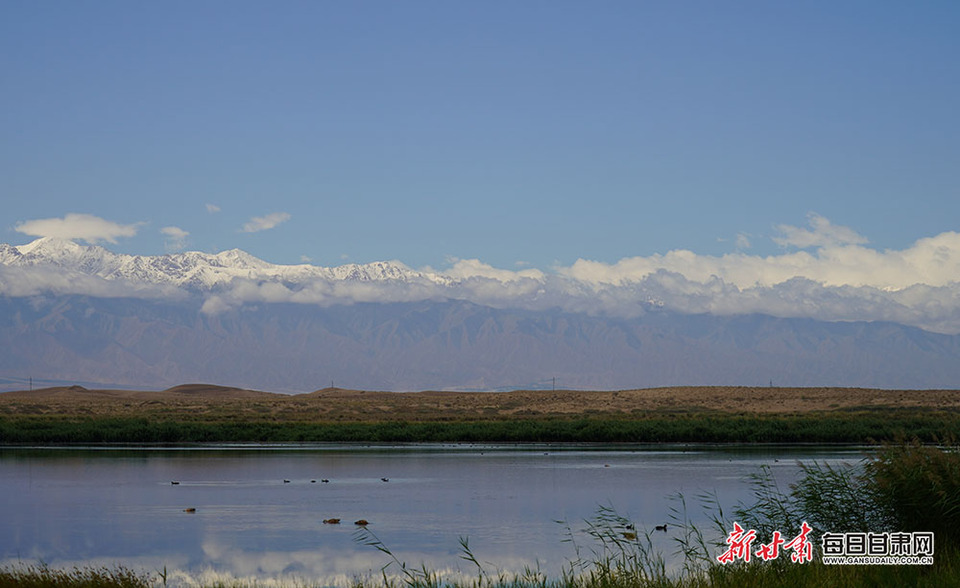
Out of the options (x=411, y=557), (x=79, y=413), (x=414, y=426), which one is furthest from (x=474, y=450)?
(x=79, y=413)

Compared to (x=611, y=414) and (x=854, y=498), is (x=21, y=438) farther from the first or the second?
(x=854, y=498)

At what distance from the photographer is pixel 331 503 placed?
3347 centimetres

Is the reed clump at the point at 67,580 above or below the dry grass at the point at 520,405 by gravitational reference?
below

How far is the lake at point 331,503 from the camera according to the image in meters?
23.6

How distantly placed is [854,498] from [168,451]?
4557 centimetres

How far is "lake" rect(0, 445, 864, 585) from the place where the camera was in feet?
77.3
